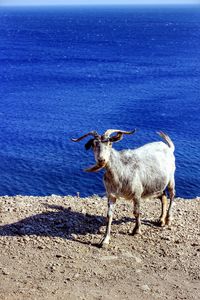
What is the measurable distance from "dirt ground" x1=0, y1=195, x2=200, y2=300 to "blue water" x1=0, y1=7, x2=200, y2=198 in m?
25.8

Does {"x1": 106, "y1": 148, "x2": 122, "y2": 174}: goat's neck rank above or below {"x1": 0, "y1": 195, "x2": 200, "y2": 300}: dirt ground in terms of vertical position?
above

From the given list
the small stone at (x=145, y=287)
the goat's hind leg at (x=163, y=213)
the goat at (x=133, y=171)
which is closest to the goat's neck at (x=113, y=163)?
the goat at (x=133, y=171)

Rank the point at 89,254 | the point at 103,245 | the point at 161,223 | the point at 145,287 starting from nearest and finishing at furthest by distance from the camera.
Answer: the point at 145,287 < the point at 89,254 < the point at 103,245 < the point at 161,223

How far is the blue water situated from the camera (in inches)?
1876

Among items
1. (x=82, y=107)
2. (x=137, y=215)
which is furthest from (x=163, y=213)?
(x=82, y=107)

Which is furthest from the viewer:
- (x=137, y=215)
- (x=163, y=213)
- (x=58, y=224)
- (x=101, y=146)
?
(x=163, y=213)

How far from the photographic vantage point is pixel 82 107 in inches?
2916

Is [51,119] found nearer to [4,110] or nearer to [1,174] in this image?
[4,110]

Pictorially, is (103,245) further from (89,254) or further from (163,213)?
(163,213)

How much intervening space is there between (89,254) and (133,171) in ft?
10.7

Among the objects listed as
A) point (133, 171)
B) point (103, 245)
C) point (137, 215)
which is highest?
point (133, 171)

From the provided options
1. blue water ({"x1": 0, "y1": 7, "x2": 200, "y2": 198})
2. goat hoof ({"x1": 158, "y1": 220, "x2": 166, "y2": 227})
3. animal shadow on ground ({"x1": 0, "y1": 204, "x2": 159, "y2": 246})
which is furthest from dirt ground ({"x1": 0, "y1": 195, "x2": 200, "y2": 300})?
blue water ({"x1": 0, "y1": 7, "x2": 200, "y2": 198})

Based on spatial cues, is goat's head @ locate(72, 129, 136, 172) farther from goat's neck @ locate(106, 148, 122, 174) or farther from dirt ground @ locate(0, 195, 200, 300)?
dirt ground @ locate(0, 195, 200, 300)

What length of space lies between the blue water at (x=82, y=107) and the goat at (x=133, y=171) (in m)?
26.0
